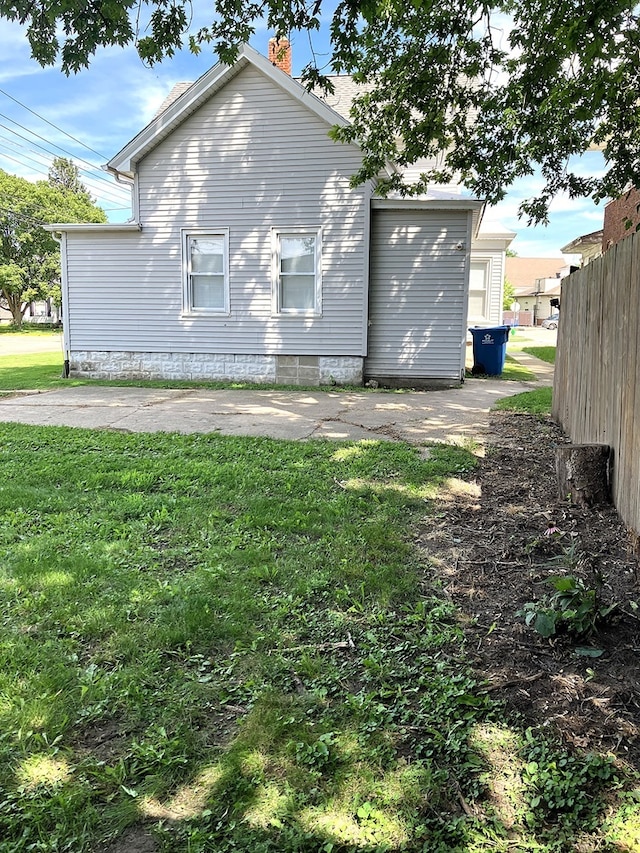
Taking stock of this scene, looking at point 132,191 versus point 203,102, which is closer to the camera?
point 203,102

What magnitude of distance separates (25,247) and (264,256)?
35450 millimetres

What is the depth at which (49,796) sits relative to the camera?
71.3 inches

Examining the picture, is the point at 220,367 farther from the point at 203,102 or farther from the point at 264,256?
the point at 203,102

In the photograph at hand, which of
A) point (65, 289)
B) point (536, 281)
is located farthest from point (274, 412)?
point (536, 281)

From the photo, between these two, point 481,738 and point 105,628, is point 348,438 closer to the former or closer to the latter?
point 105,628

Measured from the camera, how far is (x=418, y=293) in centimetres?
1141

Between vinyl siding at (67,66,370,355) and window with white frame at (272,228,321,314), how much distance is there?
14cm

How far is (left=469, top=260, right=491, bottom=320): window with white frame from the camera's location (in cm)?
1888

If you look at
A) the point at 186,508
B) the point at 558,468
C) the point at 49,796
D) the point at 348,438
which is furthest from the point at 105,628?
the point at 348,438

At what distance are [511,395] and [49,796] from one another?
952cm

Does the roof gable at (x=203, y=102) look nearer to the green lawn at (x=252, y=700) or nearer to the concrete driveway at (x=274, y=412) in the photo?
the concrete driveway at (x=274, y=412)

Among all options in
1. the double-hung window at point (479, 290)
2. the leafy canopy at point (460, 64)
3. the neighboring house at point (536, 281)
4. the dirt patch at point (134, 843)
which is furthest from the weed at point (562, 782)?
the neighboring house at point (536, 281)

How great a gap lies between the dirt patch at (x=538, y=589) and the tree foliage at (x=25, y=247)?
40895 millimetres

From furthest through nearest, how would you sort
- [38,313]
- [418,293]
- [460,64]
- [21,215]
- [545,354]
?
[38,313] → [21,215] → [545,354] → [418,293] → [460,64]
